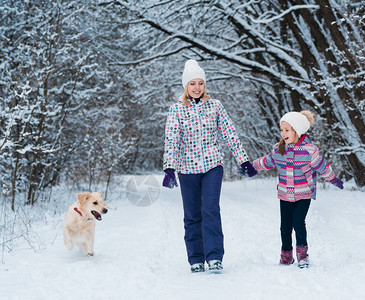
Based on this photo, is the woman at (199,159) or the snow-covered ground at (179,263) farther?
the woman at (199,159)

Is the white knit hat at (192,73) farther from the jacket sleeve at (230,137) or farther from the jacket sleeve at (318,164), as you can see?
the jacket sleeve at (318,164)

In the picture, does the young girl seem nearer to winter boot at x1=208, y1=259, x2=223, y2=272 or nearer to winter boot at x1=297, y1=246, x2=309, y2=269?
winter boot at x1=297, y1=246, x2=309, y2=269

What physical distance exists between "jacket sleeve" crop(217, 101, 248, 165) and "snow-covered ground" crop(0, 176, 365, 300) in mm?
1031

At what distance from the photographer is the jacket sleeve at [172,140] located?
3.99 meters

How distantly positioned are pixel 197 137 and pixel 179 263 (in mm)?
1320

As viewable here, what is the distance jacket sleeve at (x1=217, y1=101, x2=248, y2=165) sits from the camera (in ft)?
13.5

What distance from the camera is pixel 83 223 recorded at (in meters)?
4.55

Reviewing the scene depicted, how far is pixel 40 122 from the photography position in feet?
26.5

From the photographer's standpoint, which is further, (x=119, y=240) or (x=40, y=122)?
(x=40, y=122)

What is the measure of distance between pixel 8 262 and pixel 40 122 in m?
4.28

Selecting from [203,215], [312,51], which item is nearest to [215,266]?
[203,215]

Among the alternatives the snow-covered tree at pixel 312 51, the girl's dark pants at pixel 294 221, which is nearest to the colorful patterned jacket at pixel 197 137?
the girl's dark pants at pixel 294 221

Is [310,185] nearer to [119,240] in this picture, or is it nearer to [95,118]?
[119,240]

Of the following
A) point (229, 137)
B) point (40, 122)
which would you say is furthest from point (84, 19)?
point (229, 137)
